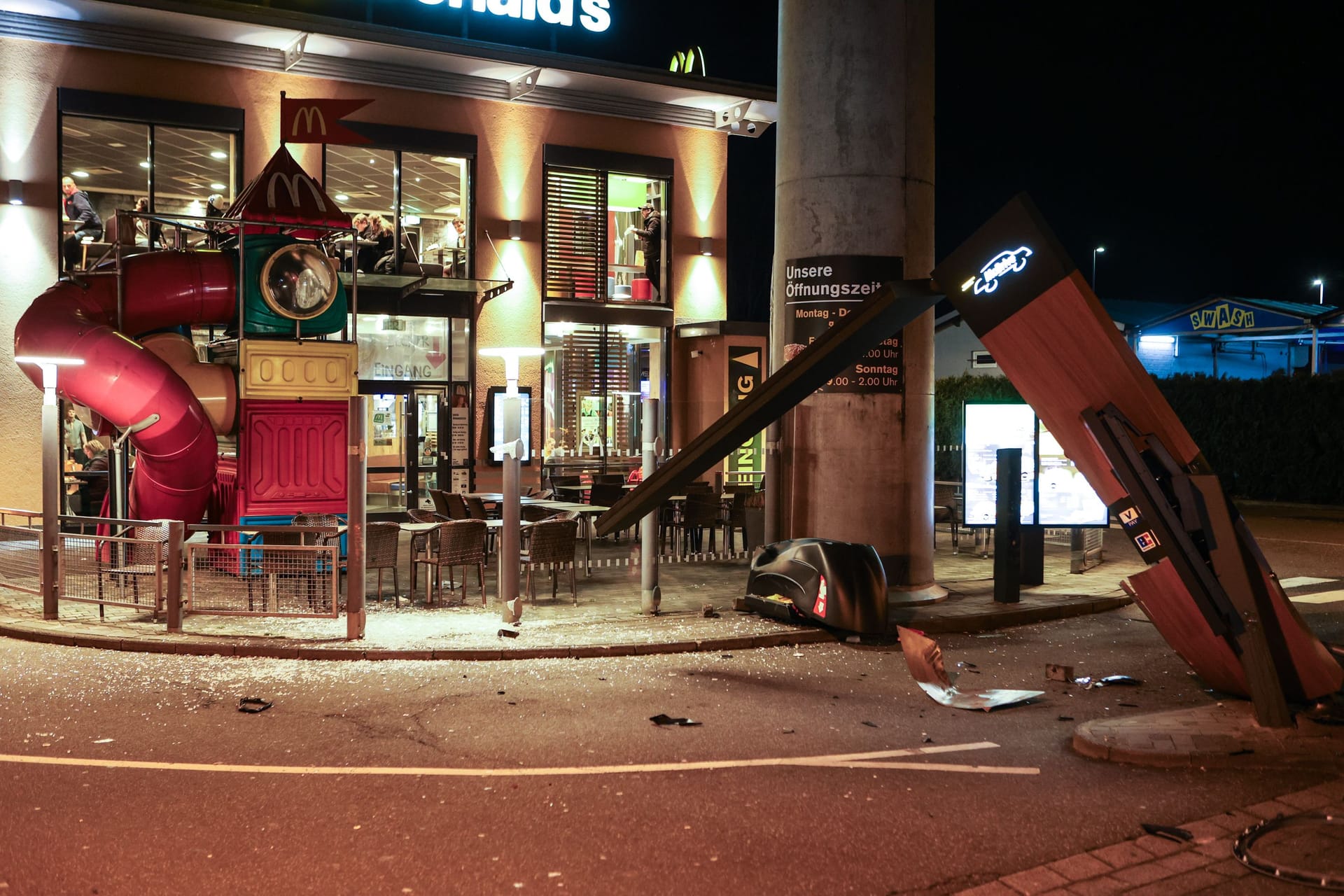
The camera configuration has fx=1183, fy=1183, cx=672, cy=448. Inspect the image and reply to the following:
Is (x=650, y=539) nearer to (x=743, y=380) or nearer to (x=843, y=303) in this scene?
(x=843, y=303)

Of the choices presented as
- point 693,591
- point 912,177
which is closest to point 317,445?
point 693,591

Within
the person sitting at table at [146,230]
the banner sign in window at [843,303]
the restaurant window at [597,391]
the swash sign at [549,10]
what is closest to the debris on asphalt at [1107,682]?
the banner sign in window at [843,303]

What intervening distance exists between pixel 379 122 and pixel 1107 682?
16.6 metres

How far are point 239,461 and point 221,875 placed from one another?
30.4ft

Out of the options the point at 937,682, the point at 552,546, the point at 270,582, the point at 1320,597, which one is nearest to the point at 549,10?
the point at 552,546

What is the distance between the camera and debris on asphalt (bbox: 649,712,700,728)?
7703 millimetres

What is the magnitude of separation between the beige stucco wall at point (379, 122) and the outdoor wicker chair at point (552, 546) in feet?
32.4

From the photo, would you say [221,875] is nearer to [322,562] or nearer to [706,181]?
[322,562]

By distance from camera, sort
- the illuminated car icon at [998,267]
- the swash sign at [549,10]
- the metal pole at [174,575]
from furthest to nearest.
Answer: the swash sign at [549,10], the metal pole at [174,575], the illuminated car icon at [998,267]

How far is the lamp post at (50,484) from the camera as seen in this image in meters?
11.2

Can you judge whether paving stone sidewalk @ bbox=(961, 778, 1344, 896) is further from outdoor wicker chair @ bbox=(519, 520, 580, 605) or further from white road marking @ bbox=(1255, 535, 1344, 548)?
white road marking @ bbox=(1255, 535, 1344, 548)

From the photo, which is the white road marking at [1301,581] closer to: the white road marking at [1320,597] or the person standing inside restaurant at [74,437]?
the white road marking at [1320,597]

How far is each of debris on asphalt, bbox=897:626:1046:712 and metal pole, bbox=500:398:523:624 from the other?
3836mm

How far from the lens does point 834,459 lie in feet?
42.8
